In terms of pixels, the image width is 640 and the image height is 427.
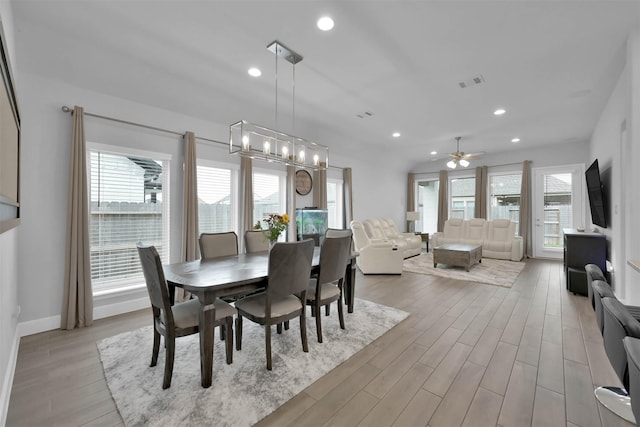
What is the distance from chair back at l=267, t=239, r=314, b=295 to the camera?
2.12 meters

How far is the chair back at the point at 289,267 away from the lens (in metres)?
2.12

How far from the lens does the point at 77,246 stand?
9.78ft

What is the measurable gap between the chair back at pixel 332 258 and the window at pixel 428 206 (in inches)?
303

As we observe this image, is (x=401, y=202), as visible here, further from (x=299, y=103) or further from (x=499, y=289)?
(x=299, y=103)

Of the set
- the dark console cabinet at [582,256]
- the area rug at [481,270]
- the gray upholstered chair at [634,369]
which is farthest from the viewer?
the area rug at [481,270]

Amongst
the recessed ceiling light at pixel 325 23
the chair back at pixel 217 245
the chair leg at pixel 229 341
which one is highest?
the recessed ceiling light at pixel 325 23

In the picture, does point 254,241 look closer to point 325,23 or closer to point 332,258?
point 332,258

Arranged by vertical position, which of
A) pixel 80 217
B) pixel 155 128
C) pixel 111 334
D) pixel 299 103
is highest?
pixel 299 103

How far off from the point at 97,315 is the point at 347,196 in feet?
17.0

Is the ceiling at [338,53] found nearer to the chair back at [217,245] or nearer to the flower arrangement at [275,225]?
the flower arrangement at [275,225]

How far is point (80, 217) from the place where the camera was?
3012 mm

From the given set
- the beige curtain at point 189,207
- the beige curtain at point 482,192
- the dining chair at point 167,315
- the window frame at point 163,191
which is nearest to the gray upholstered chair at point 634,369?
Result: the dining chair at point 167,315

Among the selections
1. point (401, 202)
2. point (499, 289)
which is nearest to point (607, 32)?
point (499, 289)

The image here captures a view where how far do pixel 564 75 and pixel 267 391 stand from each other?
4.93m
